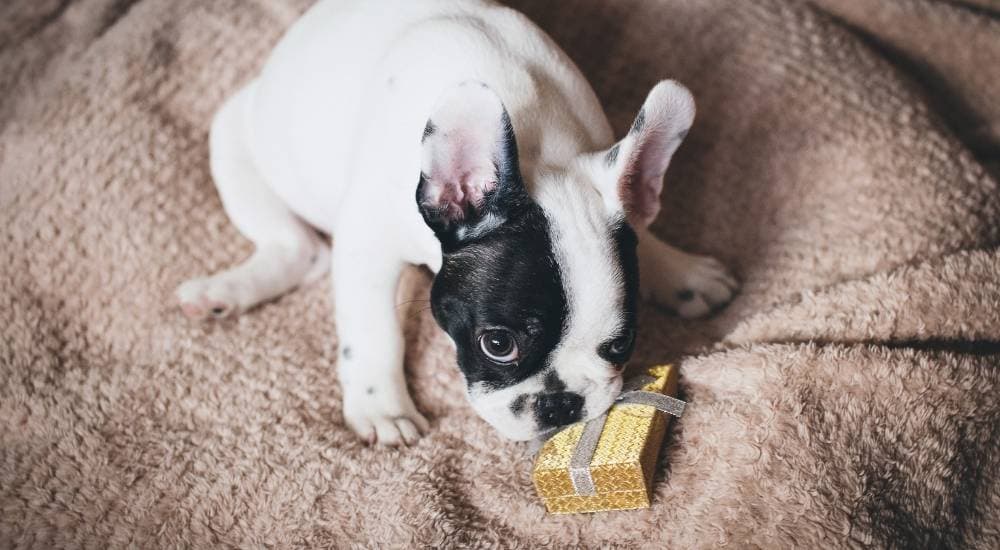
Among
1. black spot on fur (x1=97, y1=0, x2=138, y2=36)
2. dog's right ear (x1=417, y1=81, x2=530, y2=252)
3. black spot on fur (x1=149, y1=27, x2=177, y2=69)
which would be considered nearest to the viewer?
dog's right ear (x1=417, y1=81, x2=530, y2=252)

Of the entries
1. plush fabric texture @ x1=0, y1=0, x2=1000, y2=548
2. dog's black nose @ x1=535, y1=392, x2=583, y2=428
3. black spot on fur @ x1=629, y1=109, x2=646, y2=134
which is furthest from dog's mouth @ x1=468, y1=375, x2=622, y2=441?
black spot on fur @ x1=629, y1=109, x2=646, y2=134

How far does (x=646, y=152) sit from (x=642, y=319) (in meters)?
0.57

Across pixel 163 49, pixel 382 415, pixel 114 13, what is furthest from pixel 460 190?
pixel 114 13

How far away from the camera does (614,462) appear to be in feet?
3.93

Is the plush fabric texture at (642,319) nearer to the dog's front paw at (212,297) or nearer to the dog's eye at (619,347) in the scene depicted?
the dog's front paw at (212,297)

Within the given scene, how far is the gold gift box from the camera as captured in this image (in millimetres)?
1208

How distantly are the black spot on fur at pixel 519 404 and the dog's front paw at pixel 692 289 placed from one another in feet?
2.01

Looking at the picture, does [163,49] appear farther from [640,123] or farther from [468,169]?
[640,123]

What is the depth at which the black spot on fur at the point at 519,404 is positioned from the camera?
1302 mm

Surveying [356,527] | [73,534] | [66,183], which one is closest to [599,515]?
[356,527]

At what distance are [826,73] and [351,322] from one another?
4.46ft

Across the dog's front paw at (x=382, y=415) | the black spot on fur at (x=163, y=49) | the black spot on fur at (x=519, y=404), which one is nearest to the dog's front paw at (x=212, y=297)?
the dog's front paw at (x=382, y=415)

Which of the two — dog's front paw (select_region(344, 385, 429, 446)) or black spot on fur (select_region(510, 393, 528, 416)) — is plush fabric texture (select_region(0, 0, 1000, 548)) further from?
black spot on fur (select_region(510, 393, 528, 416))

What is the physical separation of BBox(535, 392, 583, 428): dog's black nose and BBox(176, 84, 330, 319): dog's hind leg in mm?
853
